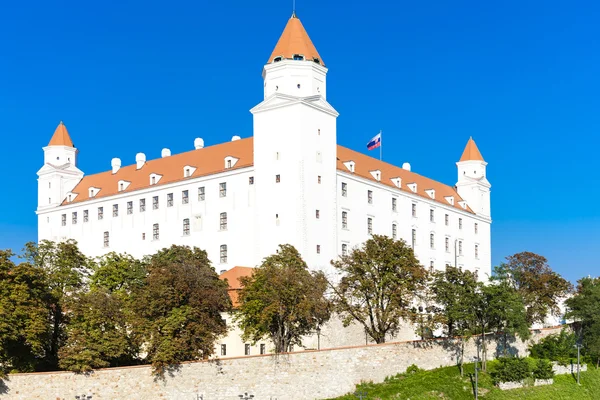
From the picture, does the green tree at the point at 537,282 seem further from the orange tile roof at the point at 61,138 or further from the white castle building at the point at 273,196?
the orange tile roof at the point at 61,138

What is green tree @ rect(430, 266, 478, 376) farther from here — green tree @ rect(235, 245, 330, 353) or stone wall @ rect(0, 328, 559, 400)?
green tree @ rect(235, 245, 330, 353)

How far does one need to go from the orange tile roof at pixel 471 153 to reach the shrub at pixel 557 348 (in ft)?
138

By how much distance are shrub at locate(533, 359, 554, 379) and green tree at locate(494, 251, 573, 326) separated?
6884 millimetres

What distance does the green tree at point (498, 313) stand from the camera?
188ft

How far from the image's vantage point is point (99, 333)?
170ft

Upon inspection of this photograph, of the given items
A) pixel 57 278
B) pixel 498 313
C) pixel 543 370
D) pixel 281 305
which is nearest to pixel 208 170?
pixel 57 278

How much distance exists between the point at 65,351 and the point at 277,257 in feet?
55.8

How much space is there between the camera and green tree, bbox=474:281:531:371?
2250 inches

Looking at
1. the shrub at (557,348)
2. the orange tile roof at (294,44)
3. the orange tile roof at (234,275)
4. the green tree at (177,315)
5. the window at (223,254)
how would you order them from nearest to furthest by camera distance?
the green tree at (177,315) → the shrub at (557,348) → the orange tile roof at (234,275) → the orange tile roof at (294,44) → the window at (223,254)

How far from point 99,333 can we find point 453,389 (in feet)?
70.1

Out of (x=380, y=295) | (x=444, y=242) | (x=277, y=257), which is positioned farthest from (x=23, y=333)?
(x=444, y=242)

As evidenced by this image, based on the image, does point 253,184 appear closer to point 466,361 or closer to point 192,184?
point 192,184

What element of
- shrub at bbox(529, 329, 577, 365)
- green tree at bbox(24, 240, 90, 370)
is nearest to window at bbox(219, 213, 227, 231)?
green tree at bbox(24, 240, 90, 370)

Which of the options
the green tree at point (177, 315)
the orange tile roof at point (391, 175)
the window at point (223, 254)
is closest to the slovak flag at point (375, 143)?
the orange tile roof at point (391, 175)
